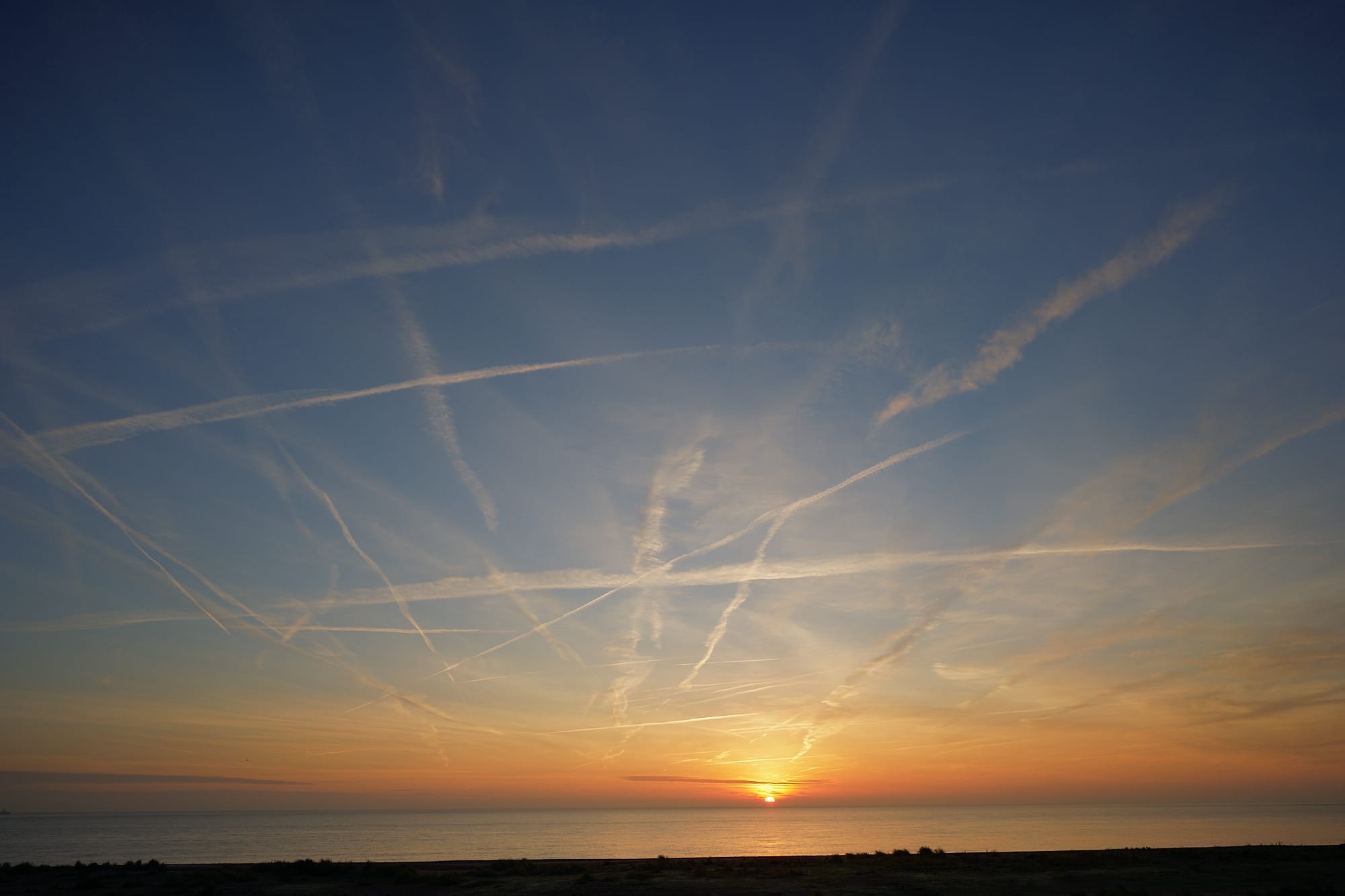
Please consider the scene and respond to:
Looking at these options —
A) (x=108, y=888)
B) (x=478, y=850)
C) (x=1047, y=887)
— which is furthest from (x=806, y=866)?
(x=478, y=850)

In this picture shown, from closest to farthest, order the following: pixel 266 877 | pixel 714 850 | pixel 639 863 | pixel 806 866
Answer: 1. pixel 266 877
2. pixel 806 866
3. pixel 639 863
4. pixel 714 850

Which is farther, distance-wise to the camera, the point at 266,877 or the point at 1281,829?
the point at 1281,829

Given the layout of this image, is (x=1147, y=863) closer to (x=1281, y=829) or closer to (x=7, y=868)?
(x=7, y=868)

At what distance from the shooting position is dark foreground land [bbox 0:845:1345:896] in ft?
118

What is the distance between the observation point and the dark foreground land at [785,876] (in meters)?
35.9

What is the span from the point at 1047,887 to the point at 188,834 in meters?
184

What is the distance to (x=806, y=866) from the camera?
4828 cm

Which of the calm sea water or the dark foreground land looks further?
the calm sea water

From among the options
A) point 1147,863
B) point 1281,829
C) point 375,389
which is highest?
point 375,389

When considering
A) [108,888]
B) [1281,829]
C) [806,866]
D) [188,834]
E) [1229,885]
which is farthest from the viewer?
[188,834]

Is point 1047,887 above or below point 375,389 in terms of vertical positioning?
below

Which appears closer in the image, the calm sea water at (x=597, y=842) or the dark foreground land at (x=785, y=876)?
the dark foreground land at (x=785, y=876)

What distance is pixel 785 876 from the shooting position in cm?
4269

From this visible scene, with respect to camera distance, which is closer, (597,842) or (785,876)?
(785,876)
